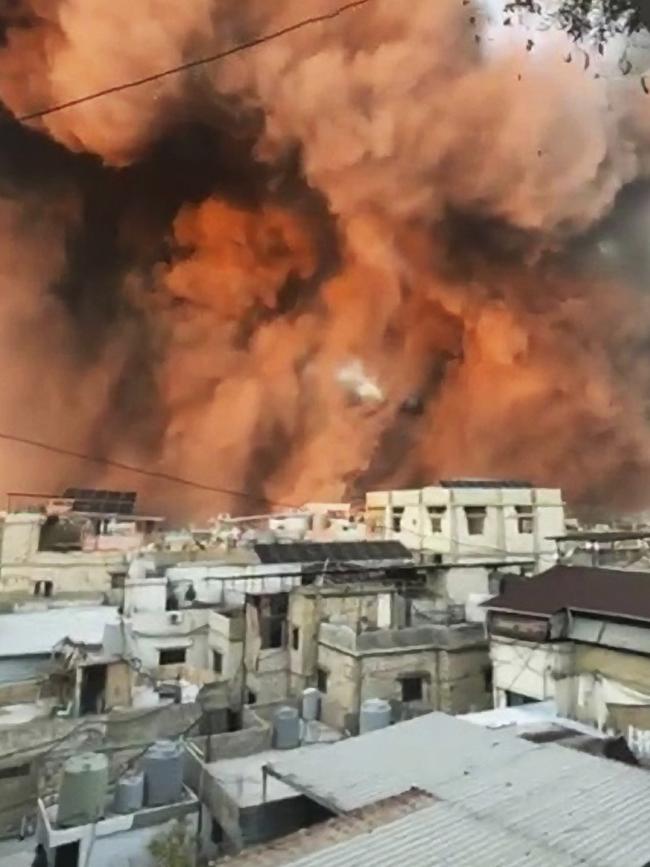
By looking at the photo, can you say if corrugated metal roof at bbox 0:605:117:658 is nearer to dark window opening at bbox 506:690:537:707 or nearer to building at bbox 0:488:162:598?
building at bbox 0:488:162:598

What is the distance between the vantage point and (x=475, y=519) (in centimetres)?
1180

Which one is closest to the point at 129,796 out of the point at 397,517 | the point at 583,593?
the point at 583,593

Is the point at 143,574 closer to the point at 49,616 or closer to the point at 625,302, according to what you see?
the point at 49,616

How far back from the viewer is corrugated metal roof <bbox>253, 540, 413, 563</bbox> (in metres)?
9.65

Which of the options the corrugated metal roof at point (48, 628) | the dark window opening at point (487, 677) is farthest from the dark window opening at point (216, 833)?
the corrugated metal roof at point (48, 628)

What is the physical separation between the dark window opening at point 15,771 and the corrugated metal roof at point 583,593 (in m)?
3.59

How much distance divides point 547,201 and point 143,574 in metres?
7.93

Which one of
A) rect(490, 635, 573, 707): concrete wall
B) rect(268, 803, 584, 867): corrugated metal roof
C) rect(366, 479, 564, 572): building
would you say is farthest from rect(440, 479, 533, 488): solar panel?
rect(268, 803, 584, 867): corrugated metal roof

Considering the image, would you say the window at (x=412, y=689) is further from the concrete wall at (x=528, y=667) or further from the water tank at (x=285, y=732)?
the water tank at (x=285, y=732)

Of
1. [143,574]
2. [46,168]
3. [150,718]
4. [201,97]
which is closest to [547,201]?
[201,97]

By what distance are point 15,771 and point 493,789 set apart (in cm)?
379

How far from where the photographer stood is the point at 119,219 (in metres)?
9.74

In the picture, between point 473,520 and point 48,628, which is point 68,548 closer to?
point 48,628

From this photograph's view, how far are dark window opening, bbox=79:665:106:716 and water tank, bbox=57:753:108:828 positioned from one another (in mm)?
2153
